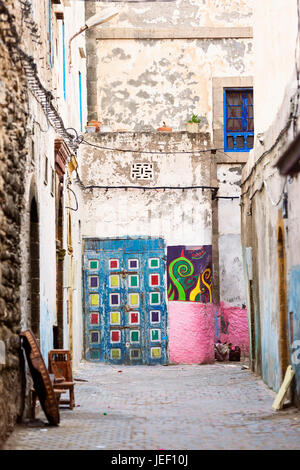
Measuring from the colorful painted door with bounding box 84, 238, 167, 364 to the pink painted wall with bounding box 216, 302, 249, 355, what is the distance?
1453mm

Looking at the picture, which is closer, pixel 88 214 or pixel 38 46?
pixel 38 46

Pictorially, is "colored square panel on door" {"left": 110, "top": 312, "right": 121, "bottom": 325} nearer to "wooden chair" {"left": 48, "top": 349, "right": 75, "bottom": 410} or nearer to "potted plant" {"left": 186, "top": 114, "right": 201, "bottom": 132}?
"potted plant" {"left": 186, "top": 114, "right": 201, "bottom": 132}

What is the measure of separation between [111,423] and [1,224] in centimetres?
270

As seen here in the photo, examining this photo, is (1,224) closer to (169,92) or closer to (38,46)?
(38,46)

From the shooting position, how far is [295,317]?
11148 mm

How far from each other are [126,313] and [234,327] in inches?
100

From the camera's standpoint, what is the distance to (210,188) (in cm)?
1994

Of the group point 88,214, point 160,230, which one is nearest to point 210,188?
point 160,230

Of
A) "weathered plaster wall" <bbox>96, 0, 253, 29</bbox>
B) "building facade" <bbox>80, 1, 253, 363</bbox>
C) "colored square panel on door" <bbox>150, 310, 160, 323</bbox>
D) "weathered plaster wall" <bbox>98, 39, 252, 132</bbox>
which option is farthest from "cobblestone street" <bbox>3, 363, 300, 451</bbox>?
"weathered plaster wall" <bbox>96, 0, 253, 29</bbox>

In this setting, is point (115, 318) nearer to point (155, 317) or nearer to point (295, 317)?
point (155, 317)

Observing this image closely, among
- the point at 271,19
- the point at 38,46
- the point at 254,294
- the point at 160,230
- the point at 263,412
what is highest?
the point at 271,19

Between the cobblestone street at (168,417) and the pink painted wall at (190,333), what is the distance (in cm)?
292

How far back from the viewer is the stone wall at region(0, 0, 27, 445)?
8.63 metres

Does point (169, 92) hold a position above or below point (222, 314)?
above
